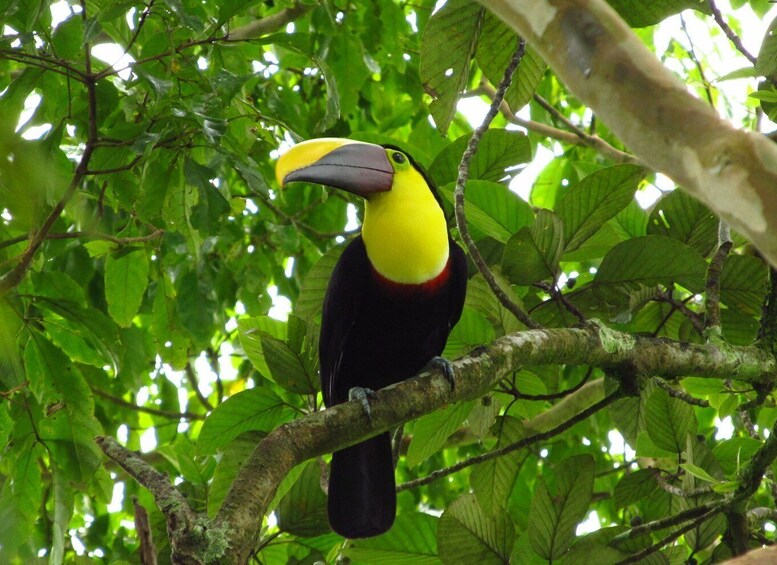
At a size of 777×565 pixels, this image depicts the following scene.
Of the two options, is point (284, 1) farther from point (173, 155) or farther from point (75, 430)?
point (75, 430)

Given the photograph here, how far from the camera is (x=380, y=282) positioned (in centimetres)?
350

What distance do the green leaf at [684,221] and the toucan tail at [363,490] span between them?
1.29 metres

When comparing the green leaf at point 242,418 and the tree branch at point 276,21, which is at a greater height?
the tree branch at point 276,21

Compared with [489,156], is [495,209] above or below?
below

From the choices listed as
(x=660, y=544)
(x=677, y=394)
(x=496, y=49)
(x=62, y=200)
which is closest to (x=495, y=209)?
(x=496, y=49)

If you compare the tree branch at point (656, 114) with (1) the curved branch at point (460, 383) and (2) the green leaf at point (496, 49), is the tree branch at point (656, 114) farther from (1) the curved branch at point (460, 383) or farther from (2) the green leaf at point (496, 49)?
(2) the green leaf at point (496, 49)

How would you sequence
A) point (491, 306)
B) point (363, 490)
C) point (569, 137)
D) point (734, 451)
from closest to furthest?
point (491, 306) < point (734, 451) < point (363, 490) < point (569, 137)

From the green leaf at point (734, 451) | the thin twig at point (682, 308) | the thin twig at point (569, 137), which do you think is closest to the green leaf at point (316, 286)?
the thin twig at point (682, 308)

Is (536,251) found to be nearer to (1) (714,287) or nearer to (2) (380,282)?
(1) (714,287)

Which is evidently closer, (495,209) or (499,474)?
(495,209)

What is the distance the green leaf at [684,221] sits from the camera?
3154 millimetres

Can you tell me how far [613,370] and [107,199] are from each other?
5.90ft

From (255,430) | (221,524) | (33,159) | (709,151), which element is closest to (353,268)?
(255,430)

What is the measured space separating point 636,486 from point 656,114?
221cm
